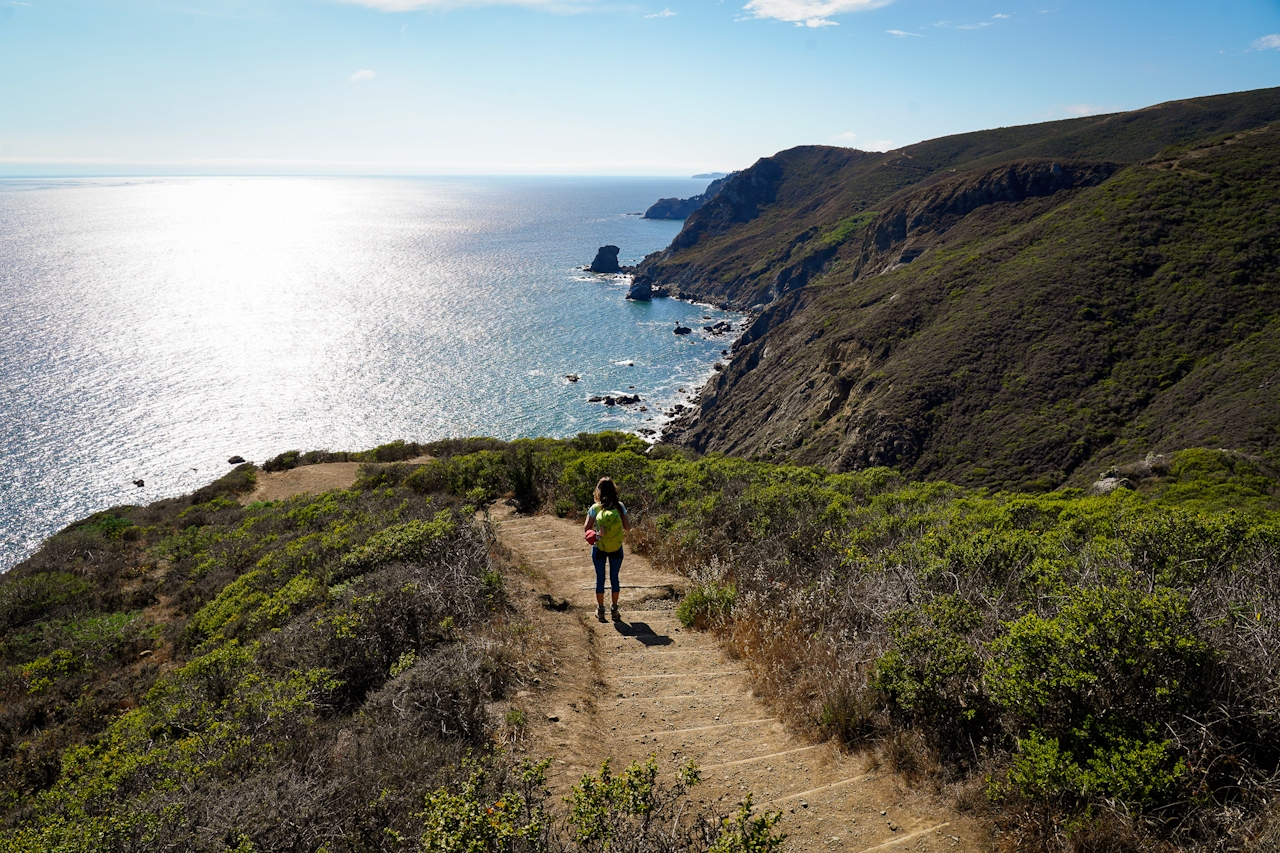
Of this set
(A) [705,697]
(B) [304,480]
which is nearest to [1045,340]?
(A) [705,697]

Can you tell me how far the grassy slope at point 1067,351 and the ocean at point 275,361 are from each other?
913 inches

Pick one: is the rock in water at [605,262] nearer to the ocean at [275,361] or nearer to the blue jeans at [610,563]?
the ocean at [275,361]

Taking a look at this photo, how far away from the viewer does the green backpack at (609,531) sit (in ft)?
28.1

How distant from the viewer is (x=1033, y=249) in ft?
198

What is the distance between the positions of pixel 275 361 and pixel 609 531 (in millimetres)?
87014

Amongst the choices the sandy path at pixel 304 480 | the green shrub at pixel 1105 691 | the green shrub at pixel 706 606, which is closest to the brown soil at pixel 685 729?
the green shrub at pixel 706 606

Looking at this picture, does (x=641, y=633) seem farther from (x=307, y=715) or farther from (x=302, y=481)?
(x=302, y=481)

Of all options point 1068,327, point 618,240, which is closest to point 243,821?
point 1068,327

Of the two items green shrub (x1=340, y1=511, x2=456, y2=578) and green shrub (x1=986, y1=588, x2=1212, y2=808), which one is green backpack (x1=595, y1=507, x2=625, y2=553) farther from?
green shrub (x1=986, y1=588, x2=1212, y2=808)

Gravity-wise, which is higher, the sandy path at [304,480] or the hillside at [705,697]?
the hillside at [705,697]

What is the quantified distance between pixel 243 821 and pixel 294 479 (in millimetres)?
26658

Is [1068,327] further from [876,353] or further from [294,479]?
[294,479]

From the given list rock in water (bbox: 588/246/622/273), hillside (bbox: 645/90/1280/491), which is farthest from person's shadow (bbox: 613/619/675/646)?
rock in water (bbox: 588/246/622/273)

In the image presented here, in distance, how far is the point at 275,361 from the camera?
79.7 meters
